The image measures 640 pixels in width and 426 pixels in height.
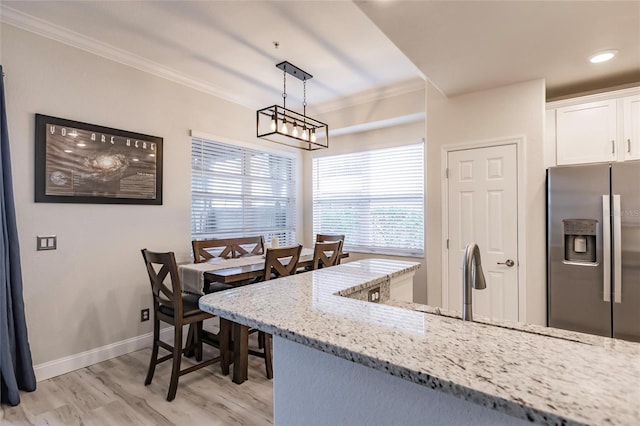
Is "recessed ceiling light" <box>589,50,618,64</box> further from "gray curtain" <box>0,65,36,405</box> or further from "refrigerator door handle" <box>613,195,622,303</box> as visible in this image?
"gray curtain" <box>0,65,36,405</box>

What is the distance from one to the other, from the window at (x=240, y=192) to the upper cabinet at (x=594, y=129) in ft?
10.6

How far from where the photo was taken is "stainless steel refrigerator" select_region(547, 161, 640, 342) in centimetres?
225

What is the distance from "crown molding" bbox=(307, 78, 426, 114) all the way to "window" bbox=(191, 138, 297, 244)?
3.13ft

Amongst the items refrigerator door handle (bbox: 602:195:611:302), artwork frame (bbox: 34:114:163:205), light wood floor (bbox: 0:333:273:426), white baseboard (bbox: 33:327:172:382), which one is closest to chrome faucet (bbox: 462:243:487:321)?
light wood floor (bbox: 0:333:273:426)

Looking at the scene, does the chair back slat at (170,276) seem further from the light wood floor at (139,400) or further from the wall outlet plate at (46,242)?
the wall outlet plate at (46,242)

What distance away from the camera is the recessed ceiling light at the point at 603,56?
2.24 metres

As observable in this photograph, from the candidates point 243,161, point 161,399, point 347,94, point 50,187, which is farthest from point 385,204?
point 50,187

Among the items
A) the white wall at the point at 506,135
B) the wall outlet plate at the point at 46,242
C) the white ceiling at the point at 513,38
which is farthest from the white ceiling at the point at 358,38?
the wall outlet plate at the point at 46,242

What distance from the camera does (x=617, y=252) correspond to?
228 centimetres

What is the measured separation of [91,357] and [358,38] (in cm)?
359

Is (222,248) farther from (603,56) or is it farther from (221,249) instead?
(603,56)

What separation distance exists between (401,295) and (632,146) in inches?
89.5

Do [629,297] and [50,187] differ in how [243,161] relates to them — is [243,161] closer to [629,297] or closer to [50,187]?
[50,187]

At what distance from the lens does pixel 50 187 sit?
262cm
